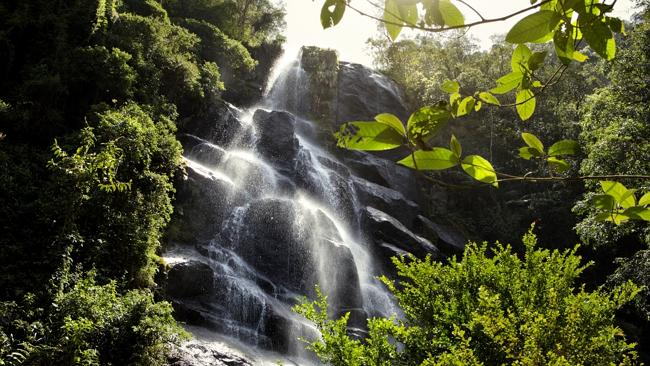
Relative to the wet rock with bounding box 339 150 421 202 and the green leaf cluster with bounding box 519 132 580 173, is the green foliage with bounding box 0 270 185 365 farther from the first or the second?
the wet rock with bounding box 339 150 421 202

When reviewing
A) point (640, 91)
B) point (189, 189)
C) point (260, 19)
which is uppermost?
point (260, 19)

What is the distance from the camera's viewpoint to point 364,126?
91cm

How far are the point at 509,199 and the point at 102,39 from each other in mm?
23032

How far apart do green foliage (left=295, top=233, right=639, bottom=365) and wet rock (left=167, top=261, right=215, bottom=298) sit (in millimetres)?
6464

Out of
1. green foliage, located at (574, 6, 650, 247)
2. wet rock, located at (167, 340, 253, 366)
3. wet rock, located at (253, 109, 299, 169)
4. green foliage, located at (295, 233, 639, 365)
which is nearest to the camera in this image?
green foliage, located at (295, 233, 639, 365)

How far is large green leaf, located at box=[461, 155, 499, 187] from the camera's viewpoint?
111 centimetres

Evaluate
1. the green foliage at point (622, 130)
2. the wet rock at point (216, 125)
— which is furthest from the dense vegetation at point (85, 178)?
the green foliage at point (622, 130)

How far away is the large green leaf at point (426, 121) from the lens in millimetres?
1008

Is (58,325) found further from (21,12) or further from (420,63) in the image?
(420,63)

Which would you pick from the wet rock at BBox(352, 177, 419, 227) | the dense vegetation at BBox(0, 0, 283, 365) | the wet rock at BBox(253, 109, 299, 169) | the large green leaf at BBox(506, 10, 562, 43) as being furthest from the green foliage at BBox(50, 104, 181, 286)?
the wet rock at BBox(352, 177, 419, 227)

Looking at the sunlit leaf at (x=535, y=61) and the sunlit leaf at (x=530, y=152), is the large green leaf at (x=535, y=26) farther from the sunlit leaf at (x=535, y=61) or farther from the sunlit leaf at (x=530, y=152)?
the sunlit leaf at (x=530, y=152)

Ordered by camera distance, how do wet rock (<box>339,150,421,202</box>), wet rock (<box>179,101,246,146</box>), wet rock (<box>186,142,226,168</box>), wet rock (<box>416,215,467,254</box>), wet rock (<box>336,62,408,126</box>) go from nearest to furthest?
wet rock (<box>186,142,226,168</box>)
wet rock (<box>179,101,246,146</box>)
wet rock (<box>416,215,467,254</box>)
wet rock (<box>339,150,421,202</box>)
wet rock (<box>336,62,408,126</box>)

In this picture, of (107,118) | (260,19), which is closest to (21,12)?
(107,118)

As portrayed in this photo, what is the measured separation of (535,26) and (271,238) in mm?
14058
